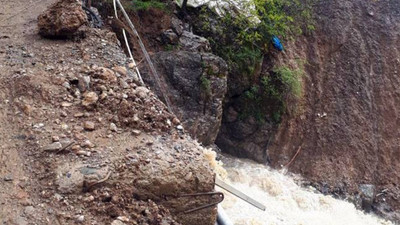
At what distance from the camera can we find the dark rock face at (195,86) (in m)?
7.76

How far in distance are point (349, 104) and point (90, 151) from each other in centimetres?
955

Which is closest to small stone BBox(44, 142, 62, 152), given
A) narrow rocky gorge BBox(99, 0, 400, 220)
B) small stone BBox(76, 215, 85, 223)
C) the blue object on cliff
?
small stone BBox(76, 215, 85, 223)

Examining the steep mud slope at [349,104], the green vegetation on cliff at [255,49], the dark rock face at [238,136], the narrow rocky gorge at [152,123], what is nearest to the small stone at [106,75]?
the narrow rocky gorge at [152,123]

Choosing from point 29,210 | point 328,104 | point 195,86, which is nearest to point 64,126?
point 29,210

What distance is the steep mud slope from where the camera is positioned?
33.5 ft

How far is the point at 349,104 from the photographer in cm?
1132

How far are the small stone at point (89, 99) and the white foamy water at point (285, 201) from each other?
3698mm

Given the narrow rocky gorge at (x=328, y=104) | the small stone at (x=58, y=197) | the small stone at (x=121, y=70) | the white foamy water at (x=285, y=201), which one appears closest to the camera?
the small stone at (x=58, y=197)

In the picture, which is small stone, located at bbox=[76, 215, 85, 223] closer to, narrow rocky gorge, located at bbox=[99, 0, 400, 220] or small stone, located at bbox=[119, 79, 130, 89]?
small stone, located at bbox=[119, 79, 130, 89]

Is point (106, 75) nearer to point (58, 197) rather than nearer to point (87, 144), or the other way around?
point (87, 144)

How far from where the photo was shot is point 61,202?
2869 mm

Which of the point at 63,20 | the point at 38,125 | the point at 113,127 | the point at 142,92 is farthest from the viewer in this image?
the point at 63,20

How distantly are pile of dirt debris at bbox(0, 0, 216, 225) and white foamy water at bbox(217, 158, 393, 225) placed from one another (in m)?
3.56

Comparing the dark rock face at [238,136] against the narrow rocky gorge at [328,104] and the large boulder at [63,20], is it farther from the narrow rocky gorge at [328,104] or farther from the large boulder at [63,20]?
the large boulder at [63,20]
